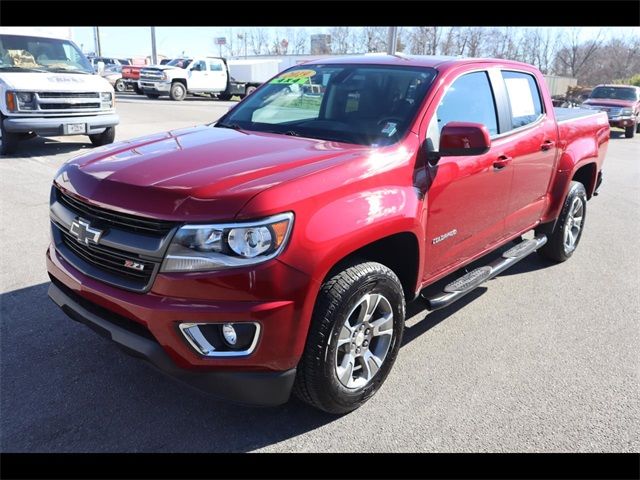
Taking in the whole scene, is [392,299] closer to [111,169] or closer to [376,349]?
[376,349]

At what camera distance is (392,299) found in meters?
3.05

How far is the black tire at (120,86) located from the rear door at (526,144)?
98.3 feet

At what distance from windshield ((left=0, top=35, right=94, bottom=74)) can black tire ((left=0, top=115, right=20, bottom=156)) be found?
3.75 ft

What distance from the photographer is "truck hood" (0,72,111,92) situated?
9.02 m

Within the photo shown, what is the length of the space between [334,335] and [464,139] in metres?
1.39

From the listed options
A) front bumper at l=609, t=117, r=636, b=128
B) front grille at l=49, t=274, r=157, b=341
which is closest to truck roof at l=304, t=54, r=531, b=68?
front grille at l=49, t=274, r=157, b=341

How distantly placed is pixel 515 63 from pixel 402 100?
5.78 ft

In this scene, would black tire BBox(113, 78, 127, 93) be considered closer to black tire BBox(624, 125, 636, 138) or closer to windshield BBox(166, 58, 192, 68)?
windshield BBox(166, 58, 192, 68)

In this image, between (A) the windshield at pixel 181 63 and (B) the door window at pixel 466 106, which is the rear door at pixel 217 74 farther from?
(B) the door window at pixel 466 106

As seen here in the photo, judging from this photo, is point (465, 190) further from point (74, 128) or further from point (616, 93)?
point (616, 93)

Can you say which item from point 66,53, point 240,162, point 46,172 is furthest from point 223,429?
point 66,53

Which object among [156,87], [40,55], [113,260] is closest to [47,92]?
[40,55]

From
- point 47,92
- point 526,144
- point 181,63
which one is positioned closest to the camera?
point 526,144

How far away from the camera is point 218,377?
2.46 metres
